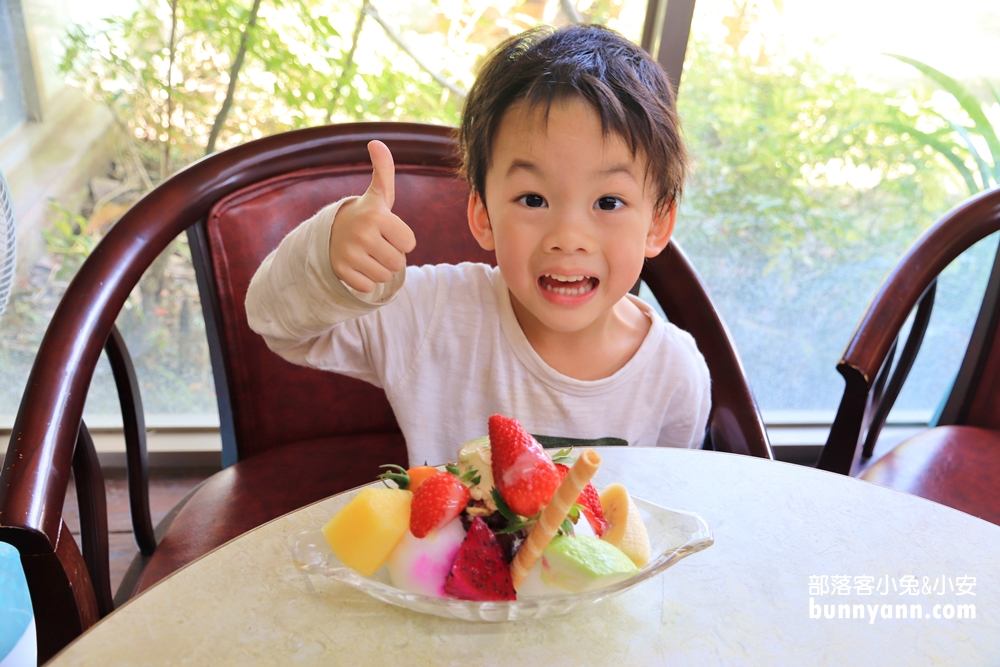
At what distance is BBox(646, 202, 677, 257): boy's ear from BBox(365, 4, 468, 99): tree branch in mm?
934

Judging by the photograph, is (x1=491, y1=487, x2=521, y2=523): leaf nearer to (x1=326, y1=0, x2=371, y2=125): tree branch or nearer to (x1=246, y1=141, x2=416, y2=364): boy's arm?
(x1=246, y1=141, x2=416, y2=364): boy's arm

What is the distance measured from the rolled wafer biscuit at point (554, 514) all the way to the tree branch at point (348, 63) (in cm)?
152

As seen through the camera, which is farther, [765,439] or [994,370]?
[994,370]

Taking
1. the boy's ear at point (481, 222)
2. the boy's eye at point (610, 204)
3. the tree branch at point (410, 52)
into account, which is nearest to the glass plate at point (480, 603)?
the boy's eye at point (610, 204)

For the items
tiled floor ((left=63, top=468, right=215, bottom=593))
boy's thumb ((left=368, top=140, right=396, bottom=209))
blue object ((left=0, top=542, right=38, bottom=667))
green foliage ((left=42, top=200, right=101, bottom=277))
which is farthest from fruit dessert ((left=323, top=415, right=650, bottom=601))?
green foliage ((left=42, top=200, right=101, bottom=277))

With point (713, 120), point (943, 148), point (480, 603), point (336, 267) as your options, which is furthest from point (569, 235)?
point (943, 148)

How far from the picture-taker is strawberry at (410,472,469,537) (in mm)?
544

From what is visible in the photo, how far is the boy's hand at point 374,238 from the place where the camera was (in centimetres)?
79

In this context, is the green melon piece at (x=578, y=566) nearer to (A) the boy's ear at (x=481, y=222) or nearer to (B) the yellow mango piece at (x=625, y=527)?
(B) the yellow mango piece at (x=625, y=527)

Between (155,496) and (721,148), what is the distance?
1.77 meters

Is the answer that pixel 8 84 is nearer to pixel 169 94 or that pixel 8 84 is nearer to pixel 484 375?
pixel 169 94

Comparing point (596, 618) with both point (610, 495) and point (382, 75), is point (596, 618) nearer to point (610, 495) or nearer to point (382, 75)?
point (610, 495)

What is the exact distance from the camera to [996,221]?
1273mm

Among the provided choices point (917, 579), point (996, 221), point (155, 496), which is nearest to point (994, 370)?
point (996, 221)
